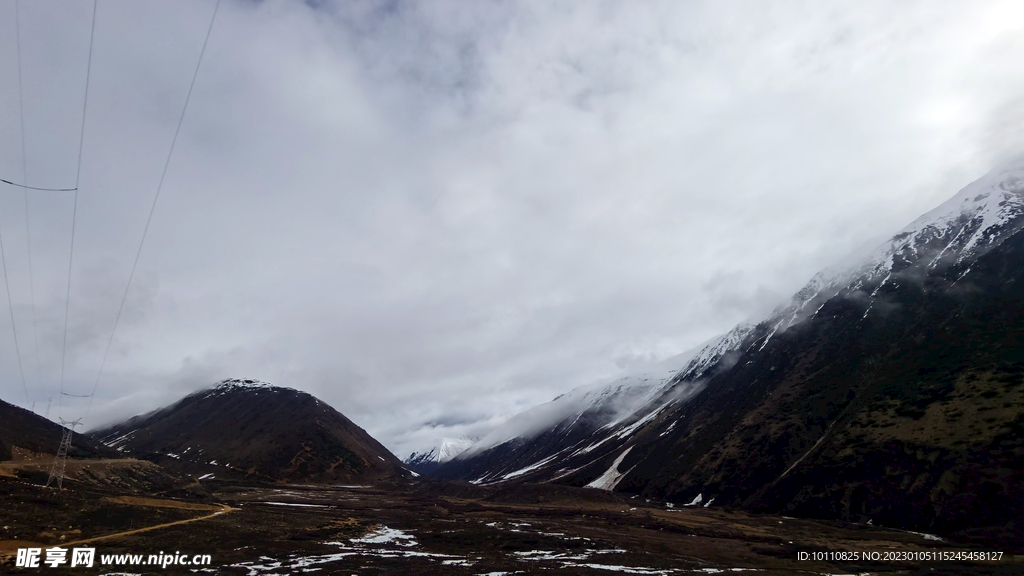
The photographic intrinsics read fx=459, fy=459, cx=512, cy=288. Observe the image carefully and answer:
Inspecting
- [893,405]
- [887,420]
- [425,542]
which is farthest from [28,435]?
[893,405]

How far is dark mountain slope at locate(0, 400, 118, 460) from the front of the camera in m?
102

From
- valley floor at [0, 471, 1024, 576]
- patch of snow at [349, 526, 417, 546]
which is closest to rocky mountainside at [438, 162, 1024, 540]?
valley floor at [0, 471, 1024, 576]

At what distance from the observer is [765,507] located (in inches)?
4139

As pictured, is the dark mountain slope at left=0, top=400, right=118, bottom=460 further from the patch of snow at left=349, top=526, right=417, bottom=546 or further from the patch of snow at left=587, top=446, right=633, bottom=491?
the patch of snow at left=587, top=446, right=633, bottom=491

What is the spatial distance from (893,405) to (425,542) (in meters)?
109

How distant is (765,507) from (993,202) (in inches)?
5986

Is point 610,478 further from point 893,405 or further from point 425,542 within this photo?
point 425,542

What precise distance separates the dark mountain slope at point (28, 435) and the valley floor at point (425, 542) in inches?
1414

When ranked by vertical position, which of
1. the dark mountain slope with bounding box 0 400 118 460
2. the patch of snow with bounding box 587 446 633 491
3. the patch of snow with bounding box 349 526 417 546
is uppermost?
the dark mountain slope with bounding box 0 400 118 460

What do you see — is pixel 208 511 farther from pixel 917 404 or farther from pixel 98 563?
pixel 917 404

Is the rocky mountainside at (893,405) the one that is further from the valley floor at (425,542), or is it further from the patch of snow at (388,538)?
the patch of snow at (388,538)

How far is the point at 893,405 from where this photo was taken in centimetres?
10594

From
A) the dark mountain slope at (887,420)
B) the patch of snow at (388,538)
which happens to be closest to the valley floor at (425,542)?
the patch of snow at (388,538)

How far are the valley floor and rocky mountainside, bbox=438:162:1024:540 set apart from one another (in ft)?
45.0
